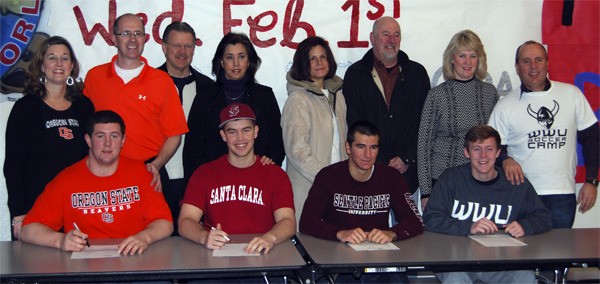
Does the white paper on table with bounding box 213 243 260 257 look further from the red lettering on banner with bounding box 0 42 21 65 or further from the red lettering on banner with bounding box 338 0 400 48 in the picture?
the red lettering on banner with bounding box 0 42 21 65

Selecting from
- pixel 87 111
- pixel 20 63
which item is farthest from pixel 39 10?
pixel 87 111

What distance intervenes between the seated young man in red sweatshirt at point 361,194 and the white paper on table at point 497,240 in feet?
1.24

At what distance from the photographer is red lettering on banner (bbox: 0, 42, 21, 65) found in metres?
5.23

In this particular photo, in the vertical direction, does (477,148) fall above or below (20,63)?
below

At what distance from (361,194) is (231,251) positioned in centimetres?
98

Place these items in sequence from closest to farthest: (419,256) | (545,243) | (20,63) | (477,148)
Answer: (419,256)
(545,243)
(477,148)
(20,63)

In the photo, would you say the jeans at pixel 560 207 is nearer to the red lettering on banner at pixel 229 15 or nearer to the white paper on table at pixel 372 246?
the white paper on table at pixel 372 246

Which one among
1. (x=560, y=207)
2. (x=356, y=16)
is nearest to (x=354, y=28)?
(x=356, y=16)

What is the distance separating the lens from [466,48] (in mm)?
4859

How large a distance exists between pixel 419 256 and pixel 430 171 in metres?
1.43

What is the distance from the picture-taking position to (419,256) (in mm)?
3492

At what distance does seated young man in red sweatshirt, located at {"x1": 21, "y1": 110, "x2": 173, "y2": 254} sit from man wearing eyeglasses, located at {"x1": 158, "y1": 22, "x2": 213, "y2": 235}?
756 millimetres

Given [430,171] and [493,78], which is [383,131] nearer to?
[430,171]

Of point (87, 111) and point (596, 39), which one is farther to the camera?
point (596, 39)
